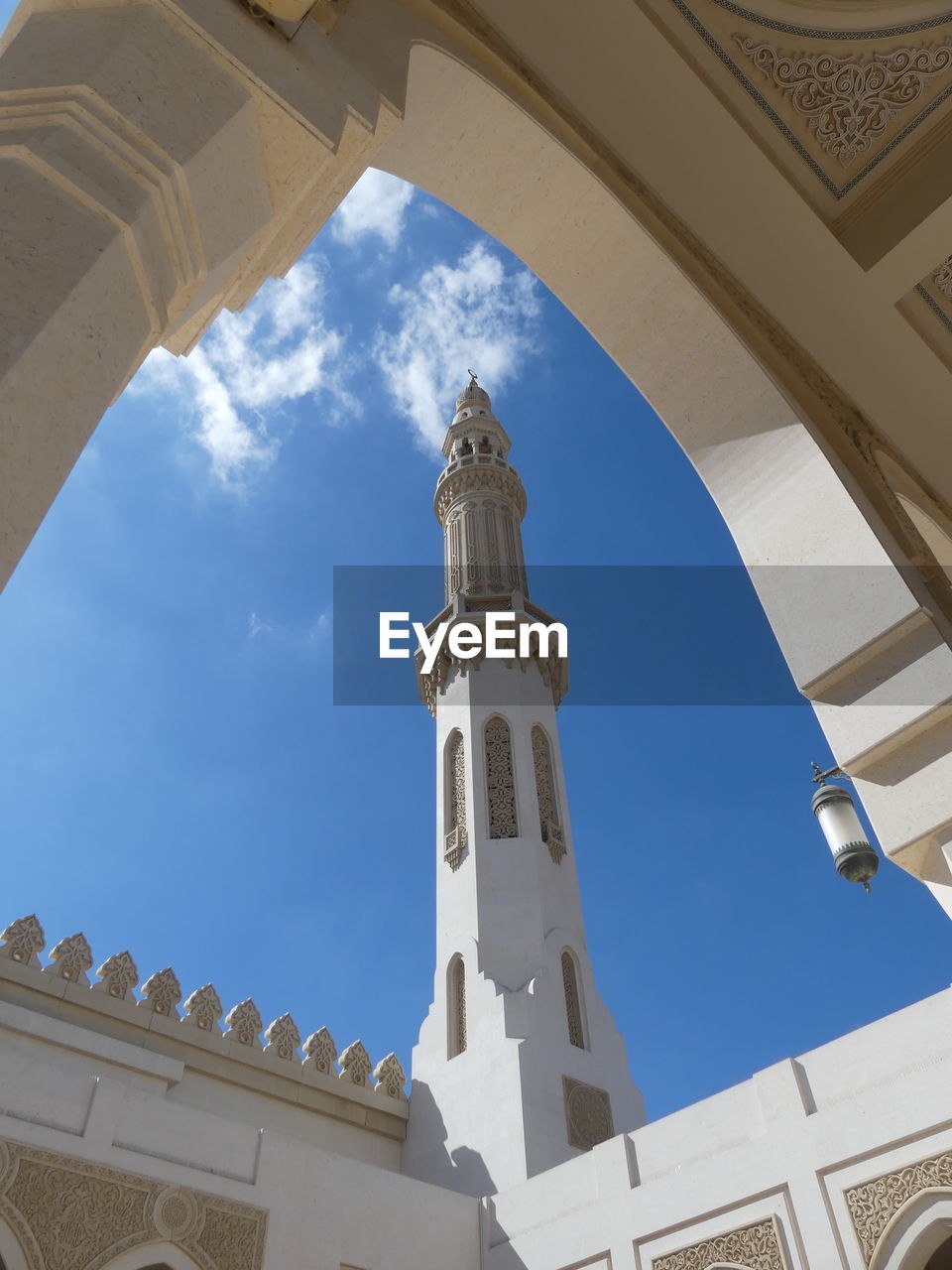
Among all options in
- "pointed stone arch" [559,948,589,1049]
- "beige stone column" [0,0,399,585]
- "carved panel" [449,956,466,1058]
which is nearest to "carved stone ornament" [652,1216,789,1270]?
"pointed stone arch" [559,948,589,1049]

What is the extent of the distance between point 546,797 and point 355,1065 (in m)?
2.55

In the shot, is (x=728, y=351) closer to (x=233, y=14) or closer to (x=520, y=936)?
(x=233, y=14)

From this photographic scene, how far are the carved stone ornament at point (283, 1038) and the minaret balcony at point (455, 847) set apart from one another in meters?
1.72

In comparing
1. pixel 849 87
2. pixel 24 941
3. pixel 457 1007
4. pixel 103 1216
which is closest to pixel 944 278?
pixel 849 87

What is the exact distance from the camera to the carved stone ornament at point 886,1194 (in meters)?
3.48

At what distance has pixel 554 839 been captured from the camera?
26.0 ft

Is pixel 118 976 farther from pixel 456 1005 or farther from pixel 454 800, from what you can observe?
pixel 454 800

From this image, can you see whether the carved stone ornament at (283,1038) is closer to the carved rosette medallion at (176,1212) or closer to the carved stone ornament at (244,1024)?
the carved stone ornament at (244,1024)

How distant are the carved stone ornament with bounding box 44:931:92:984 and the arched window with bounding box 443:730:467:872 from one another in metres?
2.84

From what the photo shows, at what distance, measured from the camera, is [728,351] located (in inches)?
79.1

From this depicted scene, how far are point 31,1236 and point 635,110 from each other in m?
4.31

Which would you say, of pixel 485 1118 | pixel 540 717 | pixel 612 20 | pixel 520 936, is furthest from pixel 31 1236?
pixel 540 717

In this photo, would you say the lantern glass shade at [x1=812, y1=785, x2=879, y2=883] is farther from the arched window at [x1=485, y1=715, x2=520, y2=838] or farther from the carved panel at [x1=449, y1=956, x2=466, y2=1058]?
the arched window at [x1=485, y1=715, x2=520, y2=838]

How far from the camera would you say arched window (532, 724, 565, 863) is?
7.93m
